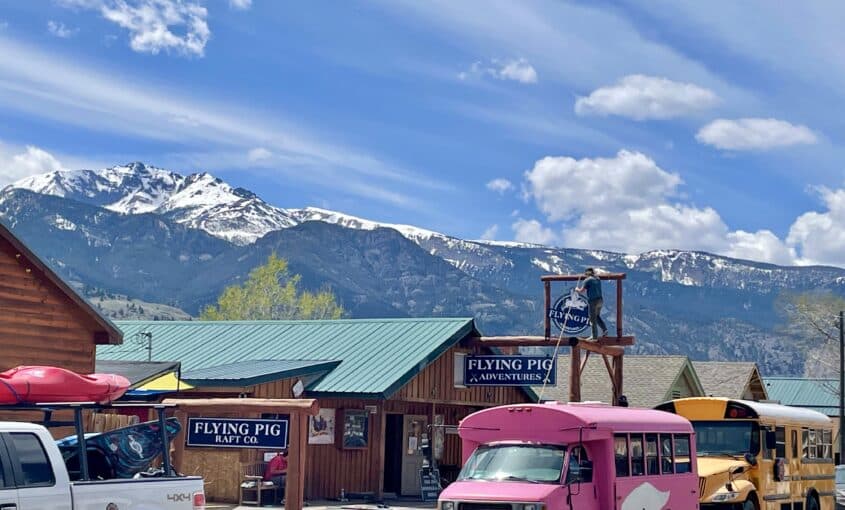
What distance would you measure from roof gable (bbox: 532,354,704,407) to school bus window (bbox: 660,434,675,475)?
3065cm

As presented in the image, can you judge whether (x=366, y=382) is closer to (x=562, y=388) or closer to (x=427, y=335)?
(x=427, y=335)

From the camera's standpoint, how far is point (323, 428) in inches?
1221

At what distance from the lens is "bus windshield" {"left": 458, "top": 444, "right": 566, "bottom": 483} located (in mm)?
16375

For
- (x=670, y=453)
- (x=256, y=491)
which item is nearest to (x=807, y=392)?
(x=256, y=491)

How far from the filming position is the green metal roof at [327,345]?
101 feet

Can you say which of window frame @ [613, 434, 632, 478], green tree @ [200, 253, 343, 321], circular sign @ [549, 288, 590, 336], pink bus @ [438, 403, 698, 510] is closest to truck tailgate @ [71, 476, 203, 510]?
pink bus @ [438, 403, 698, 510]

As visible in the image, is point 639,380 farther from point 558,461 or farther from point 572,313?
point 558,461

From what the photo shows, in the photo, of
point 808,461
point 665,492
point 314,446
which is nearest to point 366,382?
point 314,446

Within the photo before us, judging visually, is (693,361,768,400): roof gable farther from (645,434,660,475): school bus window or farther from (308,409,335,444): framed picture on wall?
(645,434,660,475): school bus window

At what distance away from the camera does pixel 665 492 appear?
62.4 ft

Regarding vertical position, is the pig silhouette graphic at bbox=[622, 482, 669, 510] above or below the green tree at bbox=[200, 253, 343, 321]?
below

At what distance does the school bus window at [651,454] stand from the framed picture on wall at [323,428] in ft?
43.7

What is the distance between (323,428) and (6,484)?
1946cm

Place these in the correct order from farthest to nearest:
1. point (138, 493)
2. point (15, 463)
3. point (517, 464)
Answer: point (517, 464) < point (138, 493) < point (15, 463)
